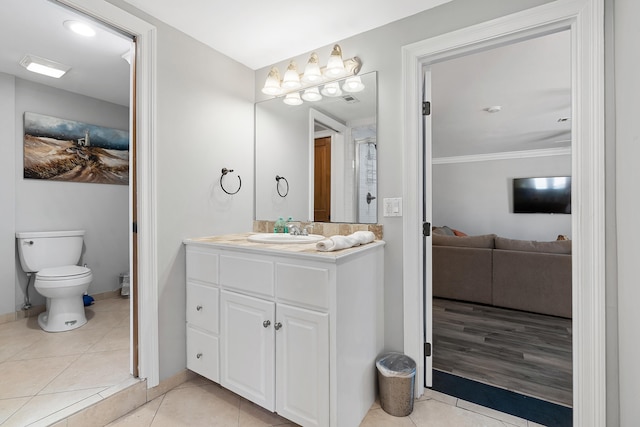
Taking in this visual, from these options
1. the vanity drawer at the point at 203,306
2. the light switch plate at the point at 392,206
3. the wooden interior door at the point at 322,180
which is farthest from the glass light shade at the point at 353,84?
the vanity drawer at the point at 203,306

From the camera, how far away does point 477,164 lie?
641 centimetres

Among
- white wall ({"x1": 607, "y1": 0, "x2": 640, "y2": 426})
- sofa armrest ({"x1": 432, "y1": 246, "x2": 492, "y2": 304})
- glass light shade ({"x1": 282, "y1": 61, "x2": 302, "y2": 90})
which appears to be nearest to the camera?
white wall ({"x1": 607, "y1": 0, "x2": 640, "y2": 426})

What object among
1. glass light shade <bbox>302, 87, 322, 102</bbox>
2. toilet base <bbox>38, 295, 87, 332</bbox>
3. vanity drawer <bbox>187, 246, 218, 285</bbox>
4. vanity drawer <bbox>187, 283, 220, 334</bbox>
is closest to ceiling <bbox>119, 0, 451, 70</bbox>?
glass light shade <bbox>302, 87, 322, 102</bbox>

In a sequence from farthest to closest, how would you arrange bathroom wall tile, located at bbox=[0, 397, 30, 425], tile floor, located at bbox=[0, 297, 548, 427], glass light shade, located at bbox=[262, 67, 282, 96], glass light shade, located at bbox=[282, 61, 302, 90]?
glass light shade, located at bbox=[262, 67, 282, 96]
glass light shade, located at bbox=[282, 61, 302, 90]
tile floor, located at bbox=[0, 297, 548, 427]
bathroom wall tile, located at bbox=[0, 397, 30, 425]

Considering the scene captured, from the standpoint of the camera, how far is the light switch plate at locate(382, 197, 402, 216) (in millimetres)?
1807

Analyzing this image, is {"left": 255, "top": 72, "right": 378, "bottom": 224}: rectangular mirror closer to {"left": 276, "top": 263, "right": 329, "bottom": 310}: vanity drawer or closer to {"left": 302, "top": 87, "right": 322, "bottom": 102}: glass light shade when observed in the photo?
{"left": 302, "top": 87, "right": 322, "bottom": 102}: glass light shade

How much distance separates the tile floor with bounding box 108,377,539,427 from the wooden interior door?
122cm

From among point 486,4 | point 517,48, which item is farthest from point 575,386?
point 517,48

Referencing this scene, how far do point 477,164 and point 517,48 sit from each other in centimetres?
460

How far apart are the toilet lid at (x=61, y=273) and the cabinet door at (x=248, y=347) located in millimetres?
1616

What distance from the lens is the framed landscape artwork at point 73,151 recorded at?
8.98 ft

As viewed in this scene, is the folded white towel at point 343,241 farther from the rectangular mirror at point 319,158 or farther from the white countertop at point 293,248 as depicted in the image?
the rectangular mirror at point 319,158

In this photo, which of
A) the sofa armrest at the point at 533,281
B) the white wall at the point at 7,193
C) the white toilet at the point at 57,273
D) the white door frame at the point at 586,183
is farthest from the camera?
the sofa armrest at the point at 533,281

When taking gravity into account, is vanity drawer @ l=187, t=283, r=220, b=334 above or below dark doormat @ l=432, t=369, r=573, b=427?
above
